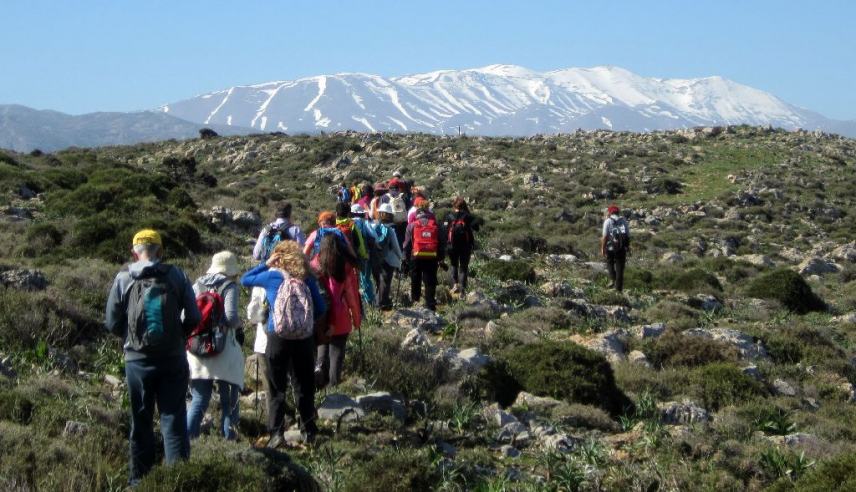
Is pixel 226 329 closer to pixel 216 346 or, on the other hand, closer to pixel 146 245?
pixel 216 346

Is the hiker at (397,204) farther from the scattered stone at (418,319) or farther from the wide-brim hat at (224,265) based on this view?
the wide-brim hat at (224,265)

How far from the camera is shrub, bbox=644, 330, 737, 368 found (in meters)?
11.3

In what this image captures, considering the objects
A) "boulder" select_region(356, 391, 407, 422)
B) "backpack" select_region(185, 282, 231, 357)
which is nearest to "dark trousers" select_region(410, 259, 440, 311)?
"boulder" select_region(356, 391, 407, 422)

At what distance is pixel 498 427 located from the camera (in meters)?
7.52

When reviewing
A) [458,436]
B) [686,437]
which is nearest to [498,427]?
[458,436]

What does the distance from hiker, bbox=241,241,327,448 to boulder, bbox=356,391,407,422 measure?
80cm

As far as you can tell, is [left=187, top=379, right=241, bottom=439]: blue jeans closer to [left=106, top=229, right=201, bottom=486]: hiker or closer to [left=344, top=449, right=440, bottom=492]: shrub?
[left=106, top=229, right=201, bottom=486]: hiker

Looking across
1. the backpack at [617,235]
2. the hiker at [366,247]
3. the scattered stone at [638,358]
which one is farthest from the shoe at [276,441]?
the backpack at [617,235]

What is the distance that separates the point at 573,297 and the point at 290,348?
396 inches

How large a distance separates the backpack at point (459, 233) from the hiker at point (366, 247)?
4.87ft

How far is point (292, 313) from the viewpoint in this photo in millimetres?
6164

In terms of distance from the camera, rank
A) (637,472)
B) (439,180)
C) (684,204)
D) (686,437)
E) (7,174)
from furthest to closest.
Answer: (439,180) < (684,204) < (7,174) < (686,437) < (637,472)

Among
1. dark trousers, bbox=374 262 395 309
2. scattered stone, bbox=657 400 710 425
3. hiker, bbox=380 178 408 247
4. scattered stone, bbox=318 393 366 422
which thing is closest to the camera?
scattered stone, bbox=318 393 366 422

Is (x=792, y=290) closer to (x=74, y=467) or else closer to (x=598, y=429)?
(x=598, y=429)
